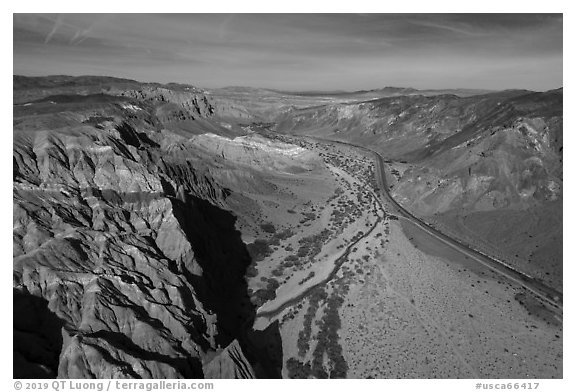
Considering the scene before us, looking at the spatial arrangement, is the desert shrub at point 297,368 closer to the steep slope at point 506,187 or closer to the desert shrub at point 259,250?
the desert shrub at point 259,250

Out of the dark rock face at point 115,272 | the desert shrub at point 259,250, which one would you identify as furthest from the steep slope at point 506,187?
the dark rock face at point 115,272

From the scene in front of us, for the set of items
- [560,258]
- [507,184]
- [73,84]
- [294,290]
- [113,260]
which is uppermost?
[73,84]

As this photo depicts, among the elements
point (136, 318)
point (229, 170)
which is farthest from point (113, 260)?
point (229, 170)

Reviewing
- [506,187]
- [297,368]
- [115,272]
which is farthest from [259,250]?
[506,187]

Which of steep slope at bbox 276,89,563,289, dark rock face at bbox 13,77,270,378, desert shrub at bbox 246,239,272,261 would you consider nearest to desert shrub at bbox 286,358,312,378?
dark rock face at bbox 13,77,270,378

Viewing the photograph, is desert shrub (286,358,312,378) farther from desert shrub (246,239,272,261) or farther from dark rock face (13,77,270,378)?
desert shrub (246,239,272,261)

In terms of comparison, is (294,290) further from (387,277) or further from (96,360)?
(96,360)

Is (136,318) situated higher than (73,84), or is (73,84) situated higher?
(73,84)

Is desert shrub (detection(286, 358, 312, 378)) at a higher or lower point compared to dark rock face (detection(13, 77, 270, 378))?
lower
